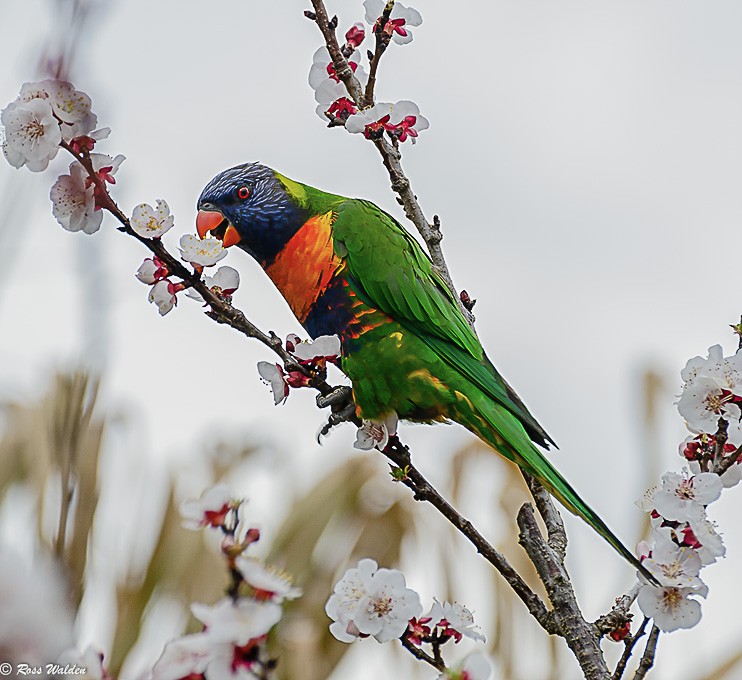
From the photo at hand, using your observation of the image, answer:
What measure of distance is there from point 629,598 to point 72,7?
1.04m

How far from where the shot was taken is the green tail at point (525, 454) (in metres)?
1.23

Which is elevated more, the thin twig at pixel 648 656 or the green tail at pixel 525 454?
the green tail at pixel 525 454

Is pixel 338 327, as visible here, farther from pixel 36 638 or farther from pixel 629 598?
pixel 36 638

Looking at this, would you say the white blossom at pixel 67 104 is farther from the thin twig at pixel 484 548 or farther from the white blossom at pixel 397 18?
the thin twig at pixel 484 548

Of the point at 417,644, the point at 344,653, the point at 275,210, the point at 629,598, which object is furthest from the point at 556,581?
the point at 344,653

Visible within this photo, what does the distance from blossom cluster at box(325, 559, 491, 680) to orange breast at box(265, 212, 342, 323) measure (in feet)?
3.12

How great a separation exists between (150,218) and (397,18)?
0.61 metres

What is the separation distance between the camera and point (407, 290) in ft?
6.29

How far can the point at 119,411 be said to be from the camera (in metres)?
3.03

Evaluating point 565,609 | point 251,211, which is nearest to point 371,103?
point 251,211

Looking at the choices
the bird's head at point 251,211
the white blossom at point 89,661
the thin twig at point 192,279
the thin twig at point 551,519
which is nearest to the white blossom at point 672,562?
the thin twig at point 551,519

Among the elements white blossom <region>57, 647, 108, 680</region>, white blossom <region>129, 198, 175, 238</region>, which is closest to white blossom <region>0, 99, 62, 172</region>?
white blossom <region>129, 198, 175, 238</region>

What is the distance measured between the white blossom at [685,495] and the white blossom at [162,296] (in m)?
0.75

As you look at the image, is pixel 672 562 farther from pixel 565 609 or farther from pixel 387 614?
pixel 387 614
